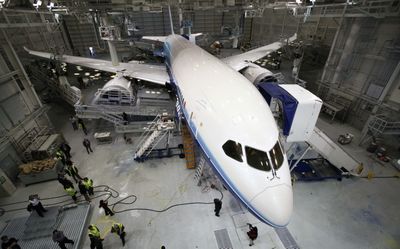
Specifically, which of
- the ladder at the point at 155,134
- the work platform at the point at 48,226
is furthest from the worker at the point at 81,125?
the work platform at the point at 48,226

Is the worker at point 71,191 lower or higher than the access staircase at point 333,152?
lower

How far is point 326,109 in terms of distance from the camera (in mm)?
18312

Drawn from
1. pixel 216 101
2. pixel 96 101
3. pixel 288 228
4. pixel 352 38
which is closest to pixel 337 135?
pixel 352 38

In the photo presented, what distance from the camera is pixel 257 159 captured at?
653 cm

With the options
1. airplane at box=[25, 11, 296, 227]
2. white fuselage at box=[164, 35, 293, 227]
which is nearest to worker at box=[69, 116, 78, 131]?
airplane at box=[25, 11, 296, 227]

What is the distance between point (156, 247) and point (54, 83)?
19635 millimetres

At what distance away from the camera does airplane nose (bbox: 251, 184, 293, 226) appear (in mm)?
6062

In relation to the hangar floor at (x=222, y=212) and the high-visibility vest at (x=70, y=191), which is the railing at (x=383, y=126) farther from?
the high-visibility vest at (x=70, y=191)

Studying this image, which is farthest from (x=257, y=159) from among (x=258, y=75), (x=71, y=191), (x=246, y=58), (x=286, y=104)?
(x=246, y=58)

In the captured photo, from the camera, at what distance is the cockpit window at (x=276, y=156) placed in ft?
21.7

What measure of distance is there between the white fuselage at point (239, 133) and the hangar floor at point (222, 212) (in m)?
4.07

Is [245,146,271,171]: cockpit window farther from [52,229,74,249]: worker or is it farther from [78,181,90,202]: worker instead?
[78,181,90,202]: worker

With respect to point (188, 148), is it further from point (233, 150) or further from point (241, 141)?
point (241, 141)

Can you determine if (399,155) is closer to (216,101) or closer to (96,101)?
(216,101)
